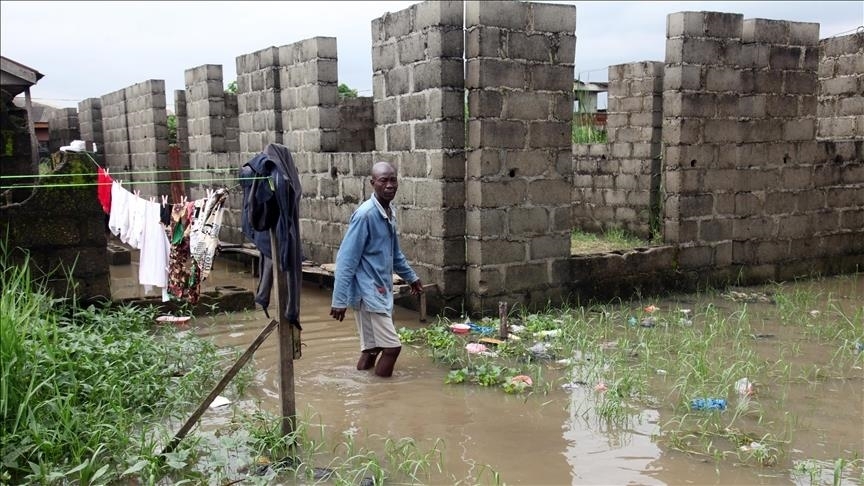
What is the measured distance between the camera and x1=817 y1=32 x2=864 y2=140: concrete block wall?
10.1 metres

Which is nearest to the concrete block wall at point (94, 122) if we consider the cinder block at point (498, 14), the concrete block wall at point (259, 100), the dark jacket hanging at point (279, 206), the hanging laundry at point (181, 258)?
the concrete block wall at point (259, 100)

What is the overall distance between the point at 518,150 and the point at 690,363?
107 inches

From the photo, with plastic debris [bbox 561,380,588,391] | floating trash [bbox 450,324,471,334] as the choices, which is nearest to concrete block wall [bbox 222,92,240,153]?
floating trash [bbox 450,324,471,334]

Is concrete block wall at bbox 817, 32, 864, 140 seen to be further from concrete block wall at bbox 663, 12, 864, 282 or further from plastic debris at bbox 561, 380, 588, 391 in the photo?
plastic debris at bbox 561, 380, 588, 391

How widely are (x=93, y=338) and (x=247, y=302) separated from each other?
269cm

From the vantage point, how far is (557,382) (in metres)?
5.54

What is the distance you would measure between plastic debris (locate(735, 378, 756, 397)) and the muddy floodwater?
0.26ft

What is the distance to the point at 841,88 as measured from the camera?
10359 mm

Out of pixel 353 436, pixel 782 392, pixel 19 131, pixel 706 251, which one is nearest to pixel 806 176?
pixel 706 251

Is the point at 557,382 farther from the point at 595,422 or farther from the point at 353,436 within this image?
the point at 353,436

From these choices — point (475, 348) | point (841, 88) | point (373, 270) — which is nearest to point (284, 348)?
point (373, 270)

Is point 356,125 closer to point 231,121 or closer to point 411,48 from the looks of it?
point 231,121

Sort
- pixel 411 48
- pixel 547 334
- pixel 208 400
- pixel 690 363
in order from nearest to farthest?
pixel 208 400
pixel 690 363
pixel 547 334
pixel 411 48

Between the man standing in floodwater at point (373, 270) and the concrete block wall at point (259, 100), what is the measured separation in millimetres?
4510
